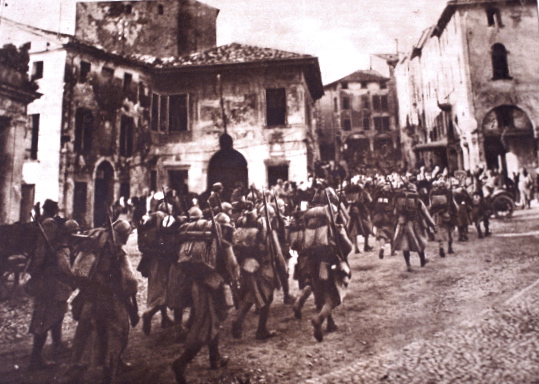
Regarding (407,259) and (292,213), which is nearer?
(407,259)

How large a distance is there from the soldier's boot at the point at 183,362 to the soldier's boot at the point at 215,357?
105 mm

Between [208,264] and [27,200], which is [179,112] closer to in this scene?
[27,200]

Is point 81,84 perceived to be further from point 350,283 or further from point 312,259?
point 350,283

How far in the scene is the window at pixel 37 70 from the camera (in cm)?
432

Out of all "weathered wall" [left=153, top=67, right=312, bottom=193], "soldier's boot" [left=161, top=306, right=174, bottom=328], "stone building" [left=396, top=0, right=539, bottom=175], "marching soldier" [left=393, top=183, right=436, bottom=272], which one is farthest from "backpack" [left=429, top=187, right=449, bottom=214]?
"soldier's boot" [left=161, top=306, right=174, bottom=328]

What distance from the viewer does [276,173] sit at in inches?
277

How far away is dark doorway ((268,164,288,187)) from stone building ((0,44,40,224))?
4.09 metres

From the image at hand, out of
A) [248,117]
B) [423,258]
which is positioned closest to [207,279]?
[423,258]

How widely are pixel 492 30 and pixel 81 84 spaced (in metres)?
5.50

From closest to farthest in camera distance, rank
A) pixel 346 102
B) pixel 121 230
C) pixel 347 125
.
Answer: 1. pixel 121 230
2. pixel 346 102
3. pixel 347 125

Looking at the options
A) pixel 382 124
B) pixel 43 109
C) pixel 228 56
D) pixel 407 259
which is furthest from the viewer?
pixel 228 56

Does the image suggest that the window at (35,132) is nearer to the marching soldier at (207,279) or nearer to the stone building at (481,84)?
the marching soldier at (207,279)

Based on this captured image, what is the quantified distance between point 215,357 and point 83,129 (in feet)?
12.8

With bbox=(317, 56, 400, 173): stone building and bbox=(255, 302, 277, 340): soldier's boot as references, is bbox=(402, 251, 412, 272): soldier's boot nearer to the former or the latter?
bbox=(317, 56, 400, 173): stone building
